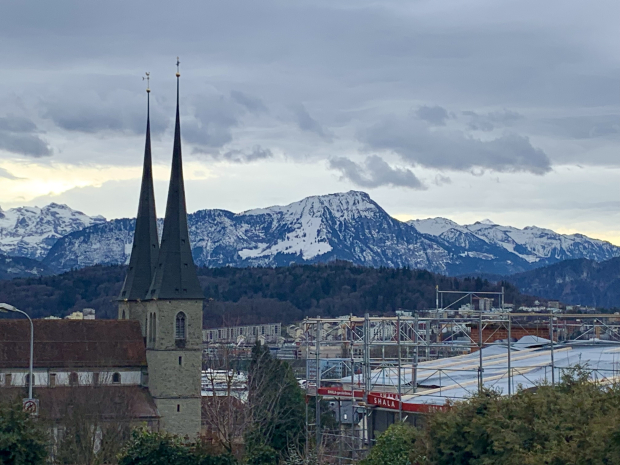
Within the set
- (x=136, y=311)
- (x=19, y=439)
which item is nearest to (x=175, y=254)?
(x=136, y=311)

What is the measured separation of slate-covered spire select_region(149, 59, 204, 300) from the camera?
84.9 m

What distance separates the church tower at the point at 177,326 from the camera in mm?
85062

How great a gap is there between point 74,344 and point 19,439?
174 ft

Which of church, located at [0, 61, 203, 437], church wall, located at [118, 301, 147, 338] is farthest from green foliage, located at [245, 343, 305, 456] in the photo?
church wall, located at [118, 301, 147, 338]

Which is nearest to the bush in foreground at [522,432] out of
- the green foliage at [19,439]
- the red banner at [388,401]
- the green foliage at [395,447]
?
the green foliage at [395,447]

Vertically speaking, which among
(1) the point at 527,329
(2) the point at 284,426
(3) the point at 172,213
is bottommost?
(2) the point at 284,426

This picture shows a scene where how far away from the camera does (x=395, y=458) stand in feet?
134

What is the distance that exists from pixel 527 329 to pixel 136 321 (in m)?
29.1

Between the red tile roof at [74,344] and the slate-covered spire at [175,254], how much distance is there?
5.09 m

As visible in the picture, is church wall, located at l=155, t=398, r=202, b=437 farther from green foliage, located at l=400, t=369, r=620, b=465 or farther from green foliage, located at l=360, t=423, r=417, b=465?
green foliage, located at l=400, t=369, r=620, b=465

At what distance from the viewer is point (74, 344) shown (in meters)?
89.3

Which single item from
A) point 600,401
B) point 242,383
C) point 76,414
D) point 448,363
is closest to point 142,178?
point 242,383

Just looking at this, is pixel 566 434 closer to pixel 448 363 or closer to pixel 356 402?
pixel 356 402

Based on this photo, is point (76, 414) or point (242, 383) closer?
point (76, 414)
